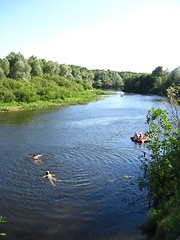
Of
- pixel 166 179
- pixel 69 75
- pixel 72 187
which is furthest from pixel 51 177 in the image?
pixel 69 75

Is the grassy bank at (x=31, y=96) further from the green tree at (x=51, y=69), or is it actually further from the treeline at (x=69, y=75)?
the green tree at (x=51, y=69)

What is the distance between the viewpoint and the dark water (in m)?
13.6

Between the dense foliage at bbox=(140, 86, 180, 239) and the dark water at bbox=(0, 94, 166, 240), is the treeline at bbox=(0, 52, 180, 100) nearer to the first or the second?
the dark water at bbox=(0, 94, 166, 240)

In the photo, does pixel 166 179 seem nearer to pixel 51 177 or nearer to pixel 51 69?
pixel 51 177

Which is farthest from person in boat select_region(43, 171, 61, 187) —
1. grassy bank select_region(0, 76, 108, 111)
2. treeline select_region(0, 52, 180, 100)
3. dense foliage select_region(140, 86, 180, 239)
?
treeline select_region(0, 52, 180, 100)

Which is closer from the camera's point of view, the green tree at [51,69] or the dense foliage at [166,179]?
the dense foliage at [166,179]

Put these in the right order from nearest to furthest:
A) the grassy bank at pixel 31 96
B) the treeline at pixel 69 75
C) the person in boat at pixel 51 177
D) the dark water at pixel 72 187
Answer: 1. the dark water at pixel 72 187
2. the person in boat at pixel 51 177
3. the grassy bank at pixel 31 96
4. the treeline at pixel 69 75

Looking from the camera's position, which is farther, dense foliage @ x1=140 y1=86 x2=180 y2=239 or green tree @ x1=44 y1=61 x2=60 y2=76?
green tree @ x1=44 y1=61 x2=60 y2=76

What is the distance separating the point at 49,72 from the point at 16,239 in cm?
9779

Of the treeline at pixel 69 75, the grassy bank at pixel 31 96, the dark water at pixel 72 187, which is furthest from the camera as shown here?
the treeline at pixel 69 75

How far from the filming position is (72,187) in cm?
1836

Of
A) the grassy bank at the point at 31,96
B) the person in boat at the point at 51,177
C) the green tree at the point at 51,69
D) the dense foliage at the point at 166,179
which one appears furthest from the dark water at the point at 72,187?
the green tree at the point at 51,69

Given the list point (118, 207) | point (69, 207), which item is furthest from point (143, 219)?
point (69, 207)

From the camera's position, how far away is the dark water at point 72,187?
13562 mm
